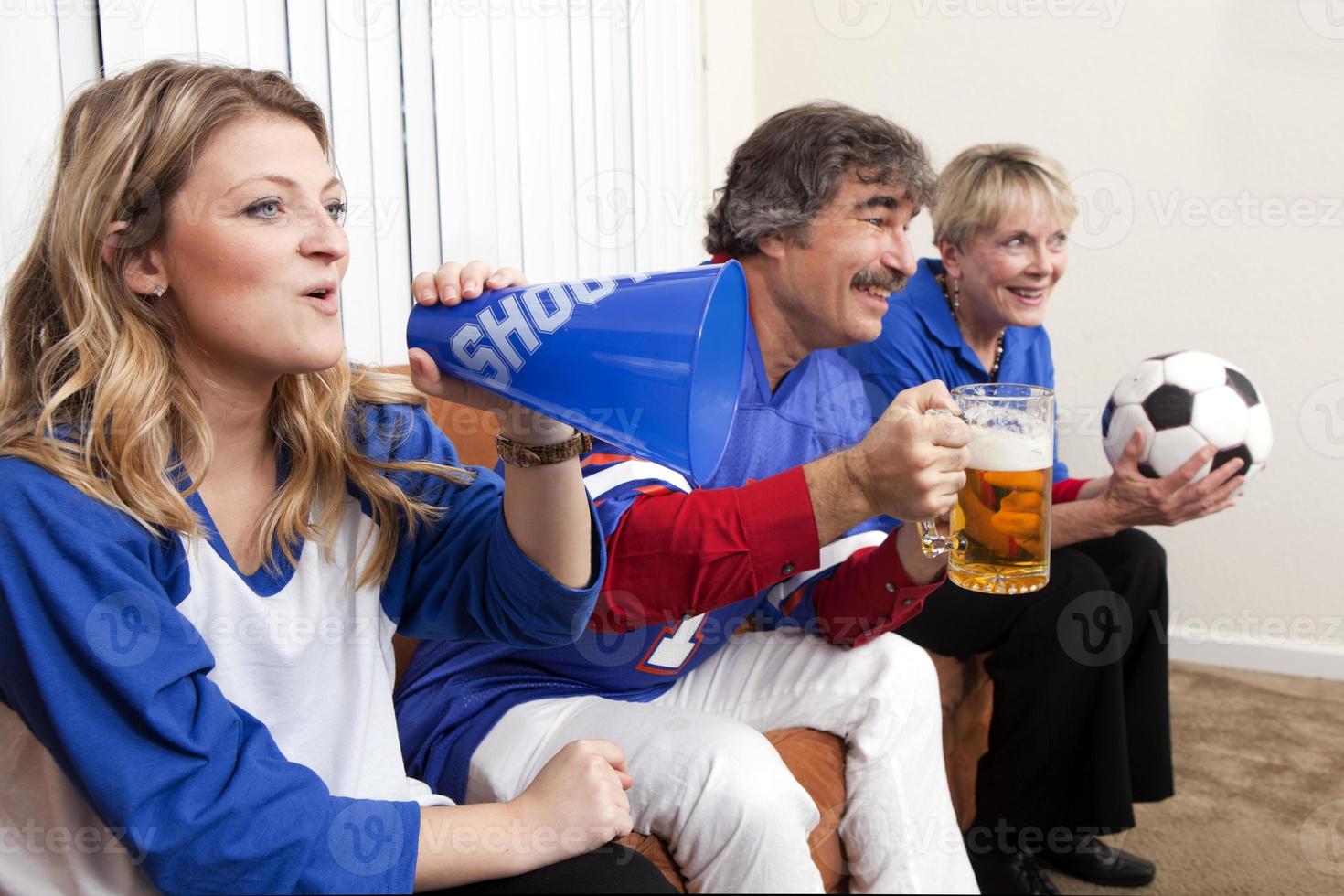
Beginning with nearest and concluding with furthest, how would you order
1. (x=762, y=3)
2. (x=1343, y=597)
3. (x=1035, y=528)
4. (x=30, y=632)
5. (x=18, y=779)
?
(x=30, y=632) < (x=18, y=779) < (x=1035, y=528) < (x=1343, y=597) < (x=762, y=3)

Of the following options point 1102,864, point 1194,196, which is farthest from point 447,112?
point 1194,196

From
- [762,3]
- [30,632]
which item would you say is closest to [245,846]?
Result: [30,632]

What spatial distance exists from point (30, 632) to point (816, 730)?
0.86 metres

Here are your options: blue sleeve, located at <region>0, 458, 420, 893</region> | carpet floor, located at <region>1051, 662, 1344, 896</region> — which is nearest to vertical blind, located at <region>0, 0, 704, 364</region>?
blue sleeve, located at <region>0, 458, 420, 893</region>

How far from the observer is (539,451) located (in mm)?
1021

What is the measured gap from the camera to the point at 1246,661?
302 cm

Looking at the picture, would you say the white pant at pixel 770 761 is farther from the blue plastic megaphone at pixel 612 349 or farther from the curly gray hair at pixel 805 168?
the curly gray hair at pixel 805 168

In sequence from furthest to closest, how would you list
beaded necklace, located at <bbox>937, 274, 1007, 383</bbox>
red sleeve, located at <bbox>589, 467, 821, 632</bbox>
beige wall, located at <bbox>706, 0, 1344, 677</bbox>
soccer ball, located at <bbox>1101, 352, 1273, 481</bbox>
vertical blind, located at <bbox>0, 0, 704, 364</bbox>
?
1. beige wall, located at <bbox>706, 0, 1344, 677</bbox>
2. beaded necklace, located at <bbox>937, 274, 1007, 383</bbox>
3. soccer ball, located at <bbox>1101, 352, 1273, 481</bbox>
4. vertical blind, located at <bbox>0, 0, 704, 364</bbox>
5. red sleeve, located at <bbox>589, 467, 821, 632</bbox>

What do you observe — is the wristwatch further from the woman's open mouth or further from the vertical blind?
the vertical blind

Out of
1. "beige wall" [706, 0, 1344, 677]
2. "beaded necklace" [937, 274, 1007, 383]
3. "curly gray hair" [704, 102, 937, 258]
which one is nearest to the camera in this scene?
"curly gray hair" [704, 102, 937, 258]

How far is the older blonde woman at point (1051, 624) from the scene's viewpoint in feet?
6.03

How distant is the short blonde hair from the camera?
2.21 m

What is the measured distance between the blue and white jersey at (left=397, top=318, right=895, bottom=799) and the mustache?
0.22 metres

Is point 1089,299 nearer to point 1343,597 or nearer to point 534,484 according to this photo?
point 1343,597
